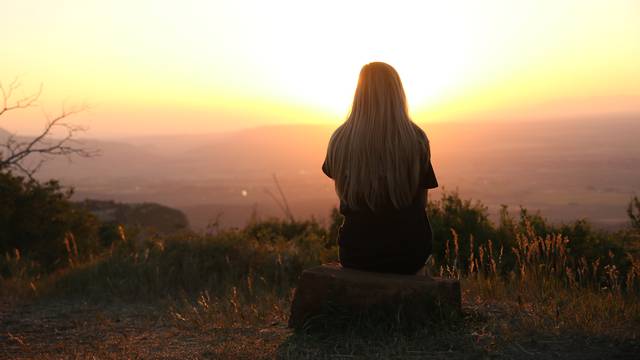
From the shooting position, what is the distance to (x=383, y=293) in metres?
4.55

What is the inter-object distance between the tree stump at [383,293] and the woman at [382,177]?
211 millimetres

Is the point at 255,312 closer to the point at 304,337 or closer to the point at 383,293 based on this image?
the point at 304,337

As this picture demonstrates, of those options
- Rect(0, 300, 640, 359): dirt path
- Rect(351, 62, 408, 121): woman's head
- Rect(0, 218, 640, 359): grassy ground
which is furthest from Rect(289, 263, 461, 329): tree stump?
Rect(351, 62, 408, 121): woman's head

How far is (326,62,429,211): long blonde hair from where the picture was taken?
4.58 meters

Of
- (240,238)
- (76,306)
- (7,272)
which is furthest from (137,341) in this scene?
(7,272)

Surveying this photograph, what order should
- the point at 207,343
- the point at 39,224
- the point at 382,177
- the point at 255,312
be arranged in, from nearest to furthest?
the point at 382,177
the point at 207,343
the point at 255,312
the point at 39,224

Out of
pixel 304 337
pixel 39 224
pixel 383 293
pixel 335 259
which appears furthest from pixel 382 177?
pixel 39 224

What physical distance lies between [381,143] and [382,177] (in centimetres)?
25

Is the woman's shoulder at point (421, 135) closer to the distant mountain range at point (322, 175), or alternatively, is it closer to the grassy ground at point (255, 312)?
the grassy ground at point (255, 312)

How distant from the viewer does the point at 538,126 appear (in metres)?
155

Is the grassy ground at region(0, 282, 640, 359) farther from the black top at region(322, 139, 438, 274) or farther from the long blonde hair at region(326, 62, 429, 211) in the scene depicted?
the long blonde hair at region(326, 62, 429, 211)

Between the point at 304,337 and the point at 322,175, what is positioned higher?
the point at 322,175

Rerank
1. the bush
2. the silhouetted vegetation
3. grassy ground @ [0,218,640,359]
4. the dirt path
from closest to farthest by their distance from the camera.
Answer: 1. the dirt path
2. grassy ground @ [0,218,640,359]
3. the silhouetted vegetation
4. the bush

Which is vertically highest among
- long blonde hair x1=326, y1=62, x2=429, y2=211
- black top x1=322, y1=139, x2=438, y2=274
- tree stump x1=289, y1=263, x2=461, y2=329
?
long blonde hair x1=326, y1=62, x2=429, y2=211
